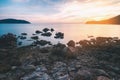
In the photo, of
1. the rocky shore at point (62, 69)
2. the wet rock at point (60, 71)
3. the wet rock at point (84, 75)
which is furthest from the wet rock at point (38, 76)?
the wet rock at point (84, 75)

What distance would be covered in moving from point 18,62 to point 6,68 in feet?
7.56

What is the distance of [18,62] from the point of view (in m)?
22.1

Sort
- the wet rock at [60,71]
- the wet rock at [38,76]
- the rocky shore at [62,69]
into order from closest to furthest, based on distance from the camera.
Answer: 1. the wet rock at [38,76]
2. the wet rock at [60,71]
3. the rocky shore at [62,69]

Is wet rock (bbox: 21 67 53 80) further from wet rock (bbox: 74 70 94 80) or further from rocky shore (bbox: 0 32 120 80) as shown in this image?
wet rock (bbox: 74 70 94 80)

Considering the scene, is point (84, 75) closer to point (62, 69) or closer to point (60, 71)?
point (60, 71)

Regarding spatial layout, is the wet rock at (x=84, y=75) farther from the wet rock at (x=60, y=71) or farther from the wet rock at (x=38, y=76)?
the wet rock at (x=38, y=76)

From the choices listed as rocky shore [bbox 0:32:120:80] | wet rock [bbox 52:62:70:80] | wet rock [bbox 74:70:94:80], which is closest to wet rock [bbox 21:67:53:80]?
rocky shore [bbox 0:32:120:80]

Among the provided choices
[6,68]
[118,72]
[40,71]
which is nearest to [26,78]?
[40,71]

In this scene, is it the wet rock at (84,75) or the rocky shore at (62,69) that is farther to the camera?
the rocky shore at (62,69)

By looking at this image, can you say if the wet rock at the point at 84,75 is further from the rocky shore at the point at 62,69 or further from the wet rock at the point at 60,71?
the wet rock at the point at 60,71

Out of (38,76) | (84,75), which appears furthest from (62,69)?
(38,76)

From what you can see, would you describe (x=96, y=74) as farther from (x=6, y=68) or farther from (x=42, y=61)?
(x=6, y=68)

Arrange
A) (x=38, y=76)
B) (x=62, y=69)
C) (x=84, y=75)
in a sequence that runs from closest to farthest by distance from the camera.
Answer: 1. (x=38, y=76)
2. (x=84, y=75)
3. (x=62, y=69)

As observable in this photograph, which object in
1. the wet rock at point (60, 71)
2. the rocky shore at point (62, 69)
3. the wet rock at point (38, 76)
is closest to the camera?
the wet rock at point (38, 76)
